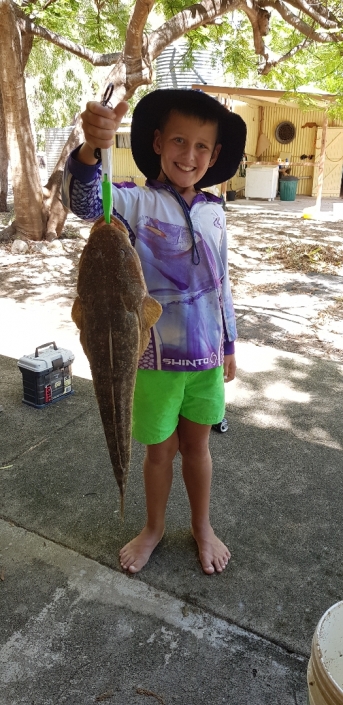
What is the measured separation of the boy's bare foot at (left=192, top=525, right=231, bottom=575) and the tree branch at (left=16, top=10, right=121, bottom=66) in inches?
414

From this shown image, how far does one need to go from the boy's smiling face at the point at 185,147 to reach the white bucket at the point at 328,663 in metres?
1.67

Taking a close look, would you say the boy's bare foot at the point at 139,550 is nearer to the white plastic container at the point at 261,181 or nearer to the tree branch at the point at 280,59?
the tree branch at the point at 280,59

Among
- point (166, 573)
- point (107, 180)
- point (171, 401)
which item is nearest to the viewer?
point (107, 180)

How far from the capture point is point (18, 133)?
10.6m

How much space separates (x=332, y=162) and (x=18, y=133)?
17.2 meters

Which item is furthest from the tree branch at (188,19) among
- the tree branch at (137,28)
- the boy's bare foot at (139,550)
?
the boy's bare foot at (139,550)

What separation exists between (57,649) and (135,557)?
586 millimetres

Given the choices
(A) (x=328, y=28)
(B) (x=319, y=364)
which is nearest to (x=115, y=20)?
(A) (x=328, y=28)

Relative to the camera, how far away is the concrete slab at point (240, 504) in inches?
99.6

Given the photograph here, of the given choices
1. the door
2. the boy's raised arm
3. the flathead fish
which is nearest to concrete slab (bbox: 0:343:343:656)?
the flathead fish

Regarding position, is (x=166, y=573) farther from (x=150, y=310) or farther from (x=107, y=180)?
(x=107, y=180)

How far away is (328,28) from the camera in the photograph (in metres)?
10.1

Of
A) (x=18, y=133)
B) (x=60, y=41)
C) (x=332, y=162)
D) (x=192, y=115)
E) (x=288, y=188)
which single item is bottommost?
(x=288, y=188)

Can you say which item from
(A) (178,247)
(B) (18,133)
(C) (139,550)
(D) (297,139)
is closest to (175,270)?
(A) (178,247)
